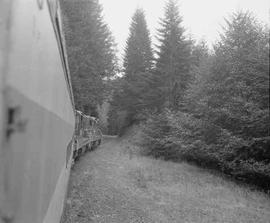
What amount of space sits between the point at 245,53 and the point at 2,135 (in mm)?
14537

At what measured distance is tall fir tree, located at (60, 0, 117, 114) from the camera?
25234 mm

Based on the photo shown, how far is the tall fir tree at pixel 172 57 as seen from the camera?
90.9 feet

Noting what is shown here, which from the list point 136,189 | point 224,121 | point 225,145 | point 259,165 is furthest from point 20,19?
point 224,121

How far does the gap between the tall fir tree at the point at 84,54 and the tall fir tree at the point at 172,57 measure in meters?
5.08

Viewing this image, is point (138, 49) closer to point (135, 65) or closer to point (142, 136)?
point (135, 65)

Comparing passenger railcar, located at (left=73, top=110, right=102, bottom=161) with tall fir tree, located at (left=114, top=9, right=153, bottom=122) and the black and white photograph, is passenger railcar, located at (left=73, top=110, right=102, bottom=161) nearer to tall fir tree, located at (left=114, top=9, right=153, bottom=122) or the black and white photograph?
the black and white photograph

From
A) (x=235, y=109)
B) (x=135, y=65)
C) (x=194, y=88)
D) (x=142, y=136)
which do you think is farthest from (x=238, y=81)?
(x=135, y=65)

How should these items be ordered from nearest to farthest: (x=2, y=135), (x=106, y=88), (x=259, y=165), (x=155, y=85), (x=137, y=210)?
(x=2, y=135) < (x=137, y=210) < (x=259, y=165) < (x=155, y=85) < (x=106, y=88)

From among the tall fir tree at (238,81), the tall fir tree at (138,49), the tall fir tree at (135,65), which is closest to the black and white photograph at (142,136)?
the tall fir tree at (238,81)

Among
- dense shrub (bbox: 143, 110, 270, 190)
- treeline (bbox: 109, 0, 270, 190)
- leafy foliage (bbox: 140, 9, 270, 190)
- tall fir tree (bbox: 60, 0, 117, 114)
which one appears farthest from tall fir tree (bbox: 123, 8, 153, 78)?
leafy foliage (bbox: 140, 9, 270, 190)

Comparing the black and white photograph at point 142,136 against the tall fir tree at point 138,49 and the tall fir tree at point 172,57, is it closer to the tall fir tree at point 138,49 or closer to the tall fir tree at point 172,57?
the tall fir tree at point 172,57

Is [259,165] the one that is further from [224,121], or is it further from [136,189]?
[136,189]

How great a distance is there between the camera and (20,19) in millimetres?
962

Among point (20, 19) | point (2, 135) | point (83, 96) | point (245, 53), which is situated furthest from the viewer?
point (83, 96)
